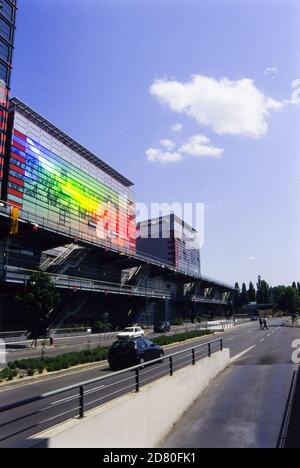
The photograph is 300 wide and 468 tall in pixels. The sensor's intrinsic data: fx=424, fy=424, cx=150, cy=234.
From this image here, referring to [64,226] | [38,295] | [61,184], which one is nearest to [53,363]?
[38,295]

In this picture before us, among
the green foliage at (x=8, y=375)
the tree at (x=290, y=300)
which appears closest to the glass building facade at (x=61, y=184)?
the tree at (x=290, y=300)

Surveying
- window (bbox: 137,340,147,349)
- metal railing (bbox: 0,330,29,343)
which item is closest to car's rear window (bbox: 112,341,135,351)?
window (bbox: 137,340,147,349)

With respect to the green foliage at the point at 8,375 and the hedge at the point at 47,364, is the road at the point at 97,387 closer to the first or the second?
the hedge at the point at 47,364

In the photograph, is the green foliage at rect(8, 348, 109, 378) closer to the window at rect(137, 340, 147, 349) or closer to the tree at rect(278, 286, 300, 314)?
the window at rect(137, 340, 147, 349)

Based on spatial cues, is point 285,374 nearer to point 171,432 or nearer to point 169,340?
point 171,432

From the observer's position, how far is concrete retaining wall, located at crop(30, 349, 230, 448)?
230 inches

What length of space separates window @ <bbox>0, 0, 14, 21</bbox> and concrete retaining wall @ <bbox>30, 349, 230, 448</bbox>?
6789 centimetres

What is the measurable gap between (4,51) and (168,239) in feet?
242

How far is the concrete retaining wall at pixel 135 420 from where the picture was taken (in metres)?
5.84

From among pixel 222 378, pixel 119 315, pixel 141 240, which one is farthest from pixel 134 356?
pixel 141 240

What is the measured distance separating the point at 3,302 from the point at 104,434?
4408cm

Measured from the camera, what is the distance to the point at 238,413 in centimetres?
1073

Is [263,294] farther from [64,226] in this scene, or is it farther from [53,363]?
[53,363]

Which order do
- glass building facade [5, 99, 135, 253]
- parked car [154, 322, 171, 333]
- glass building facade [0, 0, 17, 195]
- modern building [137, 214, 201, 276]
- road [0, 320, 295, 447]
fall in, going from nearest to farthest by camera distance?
road [0, 320, 295, 447] < glass building facade [5, 99, 135, 253] < parked car [154, 322, 171, 333] < glass building facade [0, 0, 17, 195] < modern building [137, 214, 201, 276]
